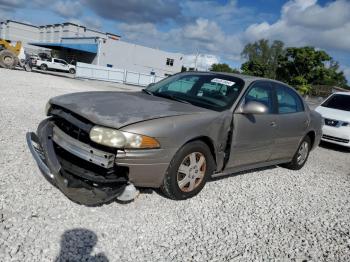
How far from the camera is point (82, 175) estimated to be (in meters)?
3.32

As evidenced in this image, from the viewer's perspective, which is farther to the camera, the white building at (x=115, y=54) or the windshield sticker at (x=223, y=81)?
the white building at (x=115, y=54)

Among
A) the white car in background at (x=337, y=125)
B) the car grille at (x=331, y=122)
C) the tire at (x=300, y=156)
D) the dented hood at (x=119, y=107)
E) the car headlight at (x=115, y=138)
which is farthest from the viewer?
the car grille at (x=331, y=122)

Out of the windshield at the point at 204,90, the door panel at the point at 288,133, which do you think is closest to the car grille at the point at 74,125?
the windshield at the point at 204,90

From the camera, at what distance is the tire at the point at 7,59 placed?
23.9m

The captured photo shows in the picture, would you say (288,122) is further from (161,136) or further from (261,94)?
(161,136)

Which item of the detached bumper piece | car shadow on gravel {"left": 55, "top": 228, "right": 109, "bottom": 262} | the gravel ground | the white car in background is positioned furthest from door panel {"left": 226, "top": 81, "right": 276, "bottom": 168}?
the white car in background

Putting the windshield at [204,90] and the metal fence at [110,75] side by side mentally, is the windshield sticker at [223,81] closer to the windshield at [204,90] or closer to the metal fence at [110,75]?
the windshield at [204,90]

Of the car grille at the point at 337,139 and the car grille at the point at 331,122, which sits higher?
the car grille at the point at 331,122

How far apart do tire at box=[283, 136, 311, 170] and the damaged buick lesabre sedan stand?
91 cm

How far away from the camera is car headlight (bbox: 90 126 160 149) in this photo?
3.17 meters

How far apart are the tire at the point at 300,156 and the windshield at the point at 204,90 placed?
7.02ft

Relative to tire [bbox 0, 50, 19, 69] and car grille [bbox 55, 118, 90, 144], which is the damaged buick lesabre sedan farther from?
tire [bbox 0, 50, 19, 69]

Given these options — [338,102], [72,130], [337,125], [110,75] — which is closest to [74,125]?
[72,130]

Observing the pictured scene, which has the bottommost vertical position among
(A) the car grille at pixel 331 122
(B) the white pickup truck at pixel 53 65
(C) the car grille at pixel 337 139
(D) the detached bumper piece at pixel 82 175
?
(B) the white pickup truck at pixel 53 65
